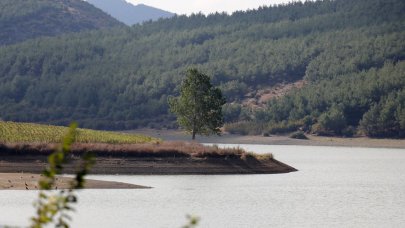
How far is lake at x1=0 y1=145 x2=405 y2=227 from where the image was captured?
52375mm

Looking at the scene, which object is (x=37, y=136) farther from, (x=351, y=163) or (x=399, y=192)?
(x=351, y=163)

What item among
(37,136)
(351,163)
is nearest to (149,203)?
(37,136)

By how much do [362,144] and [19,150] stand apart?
118945mm

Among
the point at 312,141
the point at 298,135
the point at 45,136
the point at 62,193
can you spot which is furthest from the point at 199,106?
the point at 62,193

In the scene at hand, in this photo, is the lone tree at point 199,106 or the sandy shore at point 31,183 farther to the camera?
the lone tree at point 199,106

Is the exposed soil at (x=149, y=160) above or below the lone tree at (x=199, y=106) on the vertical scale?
below

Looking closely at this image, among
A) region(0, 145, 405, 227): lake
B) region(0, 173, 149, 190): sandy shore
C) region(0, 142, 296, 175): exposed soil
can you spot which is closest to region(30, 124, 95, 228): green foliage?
region(0, 145, 405, 227): lake

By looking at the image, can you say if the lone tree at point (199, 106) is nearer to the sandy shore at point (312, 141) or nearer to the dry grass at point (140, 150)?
the dry grass at point (140, 150)

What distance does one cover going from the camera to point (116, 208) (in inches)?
2260

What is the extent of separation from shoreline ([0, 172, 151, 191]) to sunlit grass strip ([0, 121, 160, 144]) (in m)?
12.6

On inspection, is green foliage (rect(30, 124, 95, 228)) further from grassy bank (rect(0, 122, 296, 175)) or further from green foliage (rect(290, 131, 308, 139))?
green foliage (rect(290, 131, 308, 139))

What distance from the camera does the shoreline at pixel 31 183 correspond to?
6612 centimetres

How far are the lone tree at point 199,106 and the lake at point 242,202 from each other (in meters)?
19.4

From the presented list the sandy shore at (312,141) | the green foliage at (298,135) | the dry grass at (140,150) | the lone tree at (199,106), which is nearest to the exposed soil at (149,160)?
the dry grass at (140,150)
